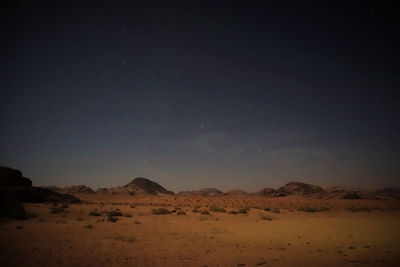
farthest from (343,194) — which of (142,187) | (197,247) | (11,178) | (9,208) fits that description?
(142,187)

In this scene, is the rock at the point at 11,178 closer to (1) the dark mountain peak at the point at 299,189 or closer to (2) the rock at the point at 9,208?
(2) the rock at the point at 9,208

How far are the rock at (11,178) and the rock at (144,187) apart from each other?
7843 centimetres

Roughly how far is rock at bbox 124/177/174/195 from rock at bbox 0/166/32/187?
257ft

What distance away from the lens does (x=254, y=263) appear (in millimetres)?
7766

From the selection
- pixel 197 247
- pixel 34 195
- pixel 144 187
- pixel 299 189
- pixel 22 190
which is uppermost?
pixel 144 187

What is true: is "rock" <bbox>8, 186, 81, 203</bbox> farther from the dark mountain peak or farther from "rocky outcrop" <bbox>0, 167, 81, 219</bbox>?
the dark mountain peak

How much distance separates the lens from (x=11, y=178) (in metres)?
32.4

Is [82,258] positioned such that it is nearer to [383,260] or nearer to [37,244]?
[37,244]

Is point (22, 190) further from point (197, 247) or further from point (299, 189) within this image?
point (299, 189)

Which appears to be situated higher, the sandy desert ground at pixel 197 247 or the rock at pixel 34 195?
the rock at pixel 34 195

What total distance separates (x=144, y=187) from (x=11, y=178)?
299ft

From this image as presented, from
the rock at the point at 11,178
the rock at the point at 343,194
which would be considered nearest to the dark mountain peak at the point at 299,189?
the rock at the point at 343,194

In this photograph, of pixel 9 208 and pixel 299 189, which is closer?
pixel 9 208

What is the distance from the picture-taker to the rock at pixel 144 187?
115m
